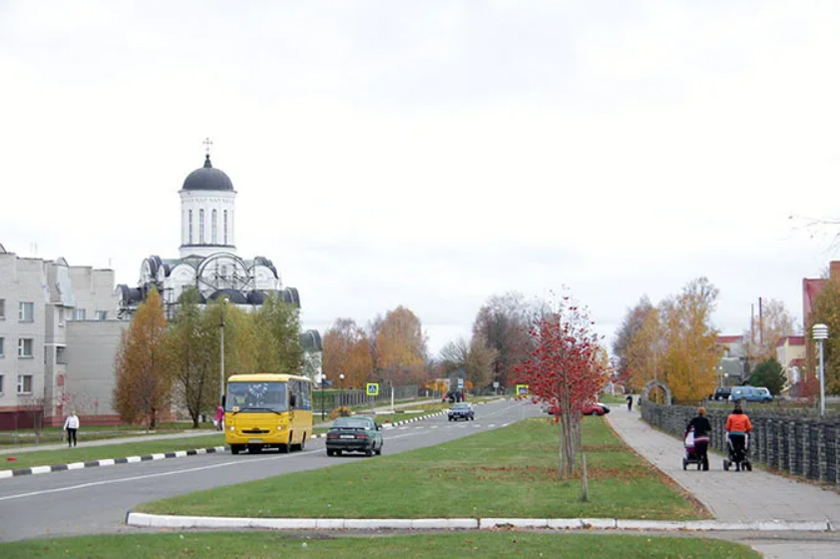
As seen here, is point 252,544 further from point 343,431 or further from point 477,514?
point 343,431

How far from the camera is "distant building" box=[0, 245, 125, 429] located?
230 feet

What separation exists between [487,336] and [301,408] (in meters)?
116

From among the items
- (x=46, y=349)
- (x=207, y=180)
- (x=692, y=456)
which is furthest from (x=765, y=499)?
(x=207, y=180)

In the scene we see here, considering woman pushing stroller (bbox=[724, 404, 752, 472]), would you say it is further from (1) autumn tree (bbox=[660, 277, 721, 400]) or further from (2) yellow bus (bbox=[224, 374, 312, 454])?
(1) autumn tree (bbox=[660, 277, 721, 400])

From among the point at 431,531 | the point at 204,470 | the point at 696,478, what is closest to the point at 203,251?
the point at 204,470

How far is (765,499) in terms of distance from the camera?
19.2 metres

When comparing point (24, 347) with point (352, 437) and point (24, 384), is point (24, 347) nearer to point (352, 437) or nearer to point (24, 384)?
point (24, 384)

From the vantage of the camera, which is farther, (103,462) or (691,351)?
(691,351)

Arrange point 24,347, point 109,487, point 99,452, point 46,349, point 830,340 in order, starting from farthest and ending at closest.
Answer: point 46,349, point 24,347, point 830,340, point 99,452, point 109,487

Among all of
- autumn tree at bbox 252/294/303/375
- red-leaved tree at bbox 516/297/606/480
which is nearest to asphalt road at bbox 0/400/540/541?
red-leaved tree at bbox 516/297/606/480

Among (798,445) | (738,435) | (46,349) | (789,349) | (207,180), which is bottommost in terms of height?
(798,445)

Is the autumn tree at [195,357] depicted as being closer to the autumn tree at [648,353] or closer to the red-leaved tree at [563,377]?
the autumn tree at [648,353]

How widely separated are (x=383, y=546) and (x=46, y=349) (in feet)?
218

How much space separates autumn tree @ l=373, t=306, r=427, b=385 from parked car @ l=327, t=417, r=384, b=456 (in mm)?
95532
